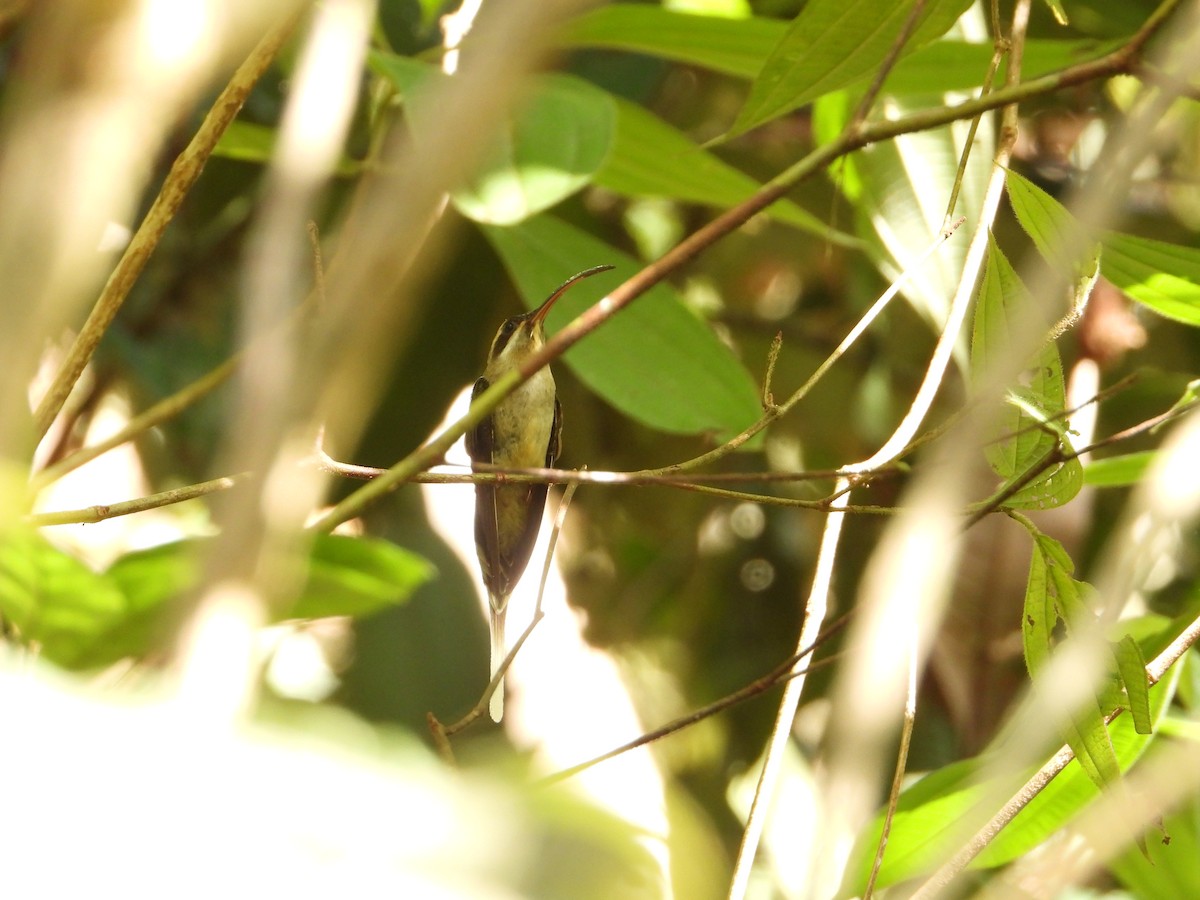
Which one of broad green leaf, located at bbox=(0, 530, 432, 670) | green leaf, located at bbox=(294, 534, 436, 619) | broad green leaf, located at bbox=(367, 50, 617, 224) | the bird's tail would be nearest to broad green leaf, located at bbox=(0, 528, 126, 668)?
broad green leaf, located at bbox=(0, 530, 432, 670)

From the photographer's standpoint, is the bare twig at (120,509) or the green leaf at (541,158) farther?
the green leaf at (541,158)

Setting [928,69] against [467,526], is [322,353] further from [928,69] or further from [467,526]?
[467,526]

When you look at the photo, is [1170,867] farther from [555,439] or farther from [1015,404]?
[555,439]

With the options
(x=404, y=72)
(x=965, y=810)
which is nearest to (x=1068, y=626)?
(x=965, y=810)

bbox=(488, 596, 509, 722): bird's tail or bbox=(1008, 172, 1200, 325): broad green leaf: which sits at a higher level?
bbox=(1008, 172, 1200, 325): broad green leaf

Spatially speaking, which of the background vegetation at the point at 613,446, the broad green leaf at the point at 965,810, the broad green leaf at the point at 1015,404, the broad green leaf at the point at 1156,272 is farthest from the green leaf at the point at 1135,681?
the broad green leaf at the point at 1156,272

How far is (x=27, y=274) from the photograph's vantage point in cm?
41

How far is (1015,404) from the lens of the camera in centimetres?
117

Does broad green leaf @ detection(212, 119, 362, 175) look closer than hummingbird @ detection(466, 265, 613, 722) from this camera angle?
Yes

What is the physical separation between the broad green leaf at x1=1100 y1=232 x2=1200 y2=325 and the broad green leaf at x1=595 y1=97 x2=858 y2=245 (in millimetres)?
627

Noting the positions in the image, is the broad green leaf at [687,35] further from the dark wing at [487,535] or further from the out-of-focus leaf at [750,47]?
the dark wing at [487,535]

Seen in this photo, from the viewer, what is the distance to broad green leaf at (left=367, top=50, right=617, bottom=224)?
1.50 meters

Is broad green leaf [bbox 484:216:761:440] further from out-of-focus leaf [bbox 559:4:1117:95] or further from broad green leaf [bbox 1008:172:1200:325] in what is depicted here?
broad green leaf [bbox 1008:172:1200:325]

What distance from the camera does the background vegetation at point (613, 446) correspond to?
0.41 m
